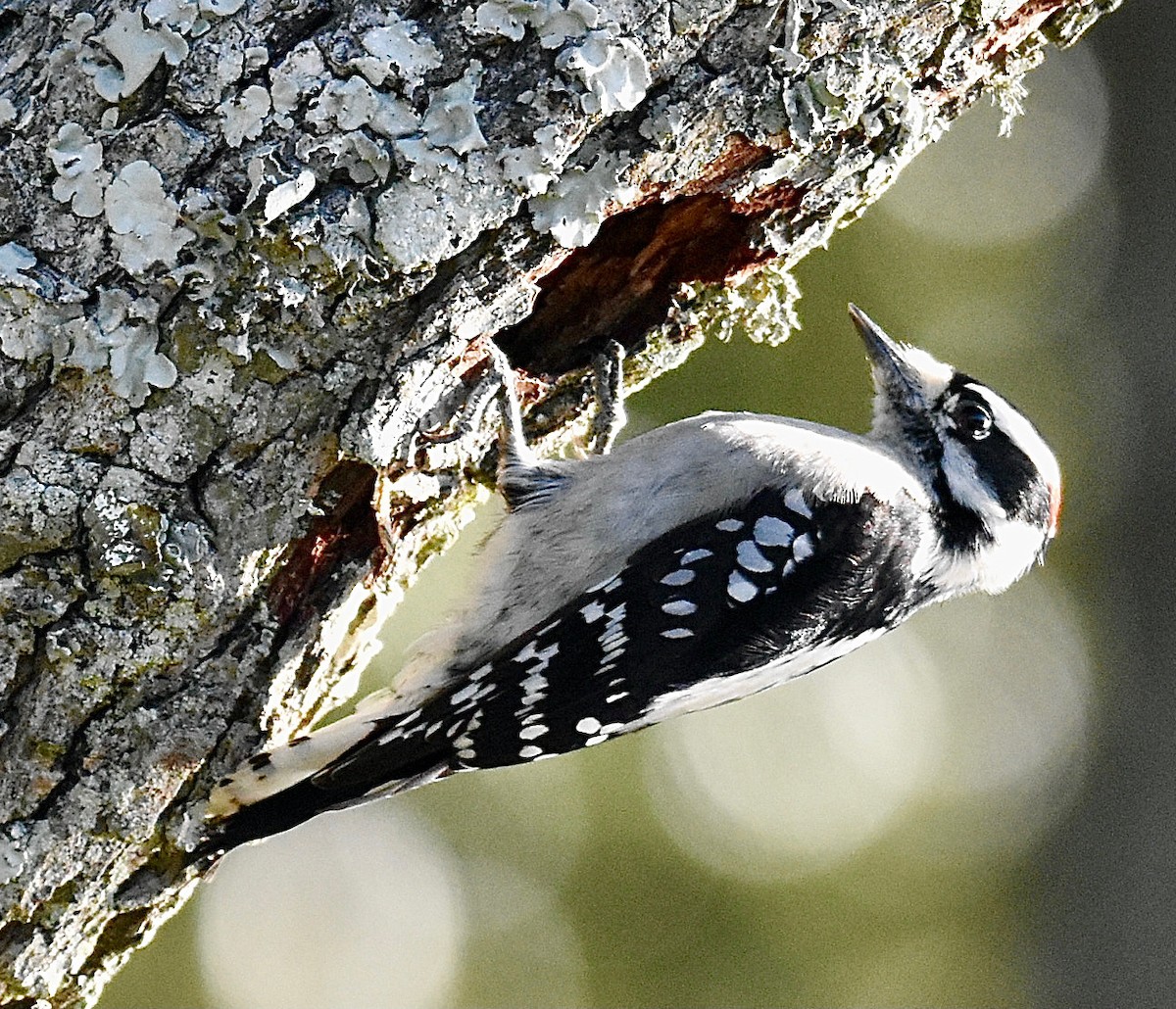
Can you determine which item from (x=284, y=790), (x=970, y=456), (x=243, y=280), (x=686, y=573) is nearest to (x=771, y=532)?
(x=686, y=573)

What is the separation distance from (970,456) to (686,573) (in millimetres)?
998

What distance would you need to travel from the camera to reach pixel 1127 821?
5.95m

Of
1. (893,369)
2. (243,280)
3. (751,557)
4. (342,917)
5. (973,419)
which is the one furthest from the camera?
(342,917)

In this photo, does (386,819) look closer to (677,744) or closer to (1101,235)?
(677,744)

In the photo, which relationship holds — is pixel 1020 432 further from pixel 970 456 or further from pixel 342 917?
pixel 342 917

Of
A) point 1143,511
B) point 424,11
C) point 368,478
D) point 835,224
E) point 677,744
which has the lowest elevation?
point 677,744

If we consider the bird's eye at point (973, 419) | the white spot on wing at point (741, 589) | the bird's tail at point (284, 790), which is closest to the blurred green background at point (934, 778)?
the bird's eye at point (973, 419)

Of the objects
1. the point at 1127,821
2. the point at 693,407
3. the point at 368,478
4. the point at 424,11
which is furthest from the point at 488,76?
the point at 1127,821

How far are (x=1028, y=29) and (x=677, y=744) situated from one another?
387 centimetres

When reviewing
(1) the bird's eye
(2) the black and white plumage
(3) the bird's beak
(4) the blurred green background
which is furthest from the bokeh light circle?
(1) the bird's eye

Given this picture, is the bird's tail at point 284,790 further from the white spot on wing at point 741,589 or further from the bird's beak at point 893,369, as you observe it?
the bird's beak at point 893,369

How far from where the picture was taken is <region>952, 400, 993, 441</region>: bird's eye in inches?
142

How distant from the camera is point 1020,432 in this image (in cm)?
367

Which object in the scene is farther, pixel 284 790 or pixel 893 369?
pixel 893 369
